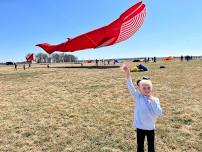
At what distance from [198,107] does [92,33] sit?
26134mm

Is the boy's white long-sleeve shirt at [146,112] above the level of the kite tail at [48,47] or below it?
below

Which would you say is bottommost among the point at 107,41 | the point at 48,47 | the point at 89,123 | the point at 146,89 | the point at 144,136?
the point at 89,123

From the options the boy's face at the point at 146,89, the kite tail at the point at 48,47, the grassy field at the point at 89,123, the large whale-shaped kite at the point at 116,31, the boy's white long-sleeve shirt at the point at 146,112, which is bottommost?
the grassy field at the point at 89,123

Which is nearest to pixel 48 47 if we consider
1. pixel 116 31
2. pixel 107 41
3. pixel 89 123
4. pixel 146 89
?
pixel 107 41

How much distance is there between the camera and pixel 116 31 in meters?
36.8

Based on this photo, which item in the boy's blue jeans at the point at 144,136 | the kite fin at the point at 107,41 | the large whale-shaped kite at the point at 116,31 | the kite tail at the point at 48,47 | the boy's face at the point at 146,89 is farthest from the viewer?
the kite tail at the point at 48,47

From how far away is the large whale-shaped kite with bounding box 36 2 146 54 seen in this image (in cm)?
3578

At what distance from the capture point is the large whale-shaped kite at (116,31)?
35.8 m

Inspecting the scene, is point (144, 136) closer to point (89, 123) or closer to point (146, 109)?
point (146, 109)

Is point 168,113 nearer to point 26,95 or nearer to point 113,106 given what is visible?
point 113,106

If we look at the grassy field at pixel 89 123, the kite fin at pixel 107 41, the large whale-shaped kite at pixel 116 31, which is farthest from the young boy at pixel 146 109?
→ the kite fin at pixel 107 41

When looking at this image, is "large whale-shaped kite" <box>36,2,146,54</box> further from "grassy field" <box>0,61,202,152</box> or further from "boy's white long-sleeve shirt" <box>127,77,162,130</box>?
"boy's white long-sleeve shirt" <box>127,77,162,130</box>

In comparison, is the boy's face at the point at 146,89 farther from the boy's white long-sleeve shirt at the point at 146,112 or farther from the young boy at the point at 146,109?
the boy's white long-sleeve shirt at the point at 146,112

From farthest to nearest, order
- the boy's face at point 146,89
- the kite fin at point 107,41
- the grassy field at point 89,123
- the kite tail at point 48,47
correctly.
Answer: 1. the kite tail at point 48,47
2. the kite fin at point 107,41
3. the grassy field at point 89,123
4. the boy's face at point 146,89
